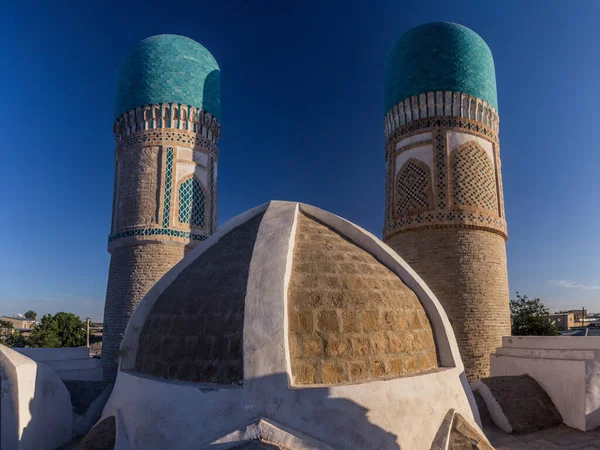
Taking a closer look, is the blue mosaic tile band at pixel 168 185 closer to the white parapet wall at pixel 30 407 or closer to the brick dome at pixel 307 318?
the white parapet wall at pixel 30 407

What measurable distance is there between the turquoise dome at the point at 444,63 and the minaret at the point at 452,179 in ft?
0.08

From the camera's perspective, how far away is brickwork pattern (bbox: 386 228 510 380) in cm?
899

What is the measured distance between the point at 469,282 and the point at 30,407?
8.10 meters

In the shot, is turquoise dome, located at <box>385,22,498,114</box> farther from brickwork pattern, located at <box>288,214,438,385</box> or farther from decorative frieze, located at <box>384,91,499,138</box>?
brickwork pattern, located at <box>288,214,438,385</box>

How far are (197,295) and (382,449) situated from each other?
1.95 m

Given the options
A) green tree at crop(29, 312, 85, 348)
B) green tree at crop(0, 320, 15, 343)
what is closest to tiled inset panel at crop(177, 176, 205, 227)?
green tree at crop(29, 312, 85, 348)

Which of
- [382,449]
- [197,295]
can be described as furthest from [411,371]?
[197,295]

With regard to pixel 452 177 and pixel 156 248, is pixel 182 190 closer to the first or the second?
pixel 156 248

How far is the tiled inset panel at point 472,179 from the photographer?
9.60m

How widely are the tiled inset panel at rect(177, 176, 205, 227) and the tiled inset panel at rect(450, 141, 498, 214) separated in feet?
21.1

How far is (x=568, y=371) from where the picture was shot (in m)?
6.12

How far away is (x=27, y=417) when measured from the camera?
449 centimetres

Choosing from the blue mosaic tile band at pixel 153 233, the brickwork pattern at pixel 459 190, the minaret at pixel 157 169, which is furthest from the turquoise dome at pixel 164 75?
the brickwork pattern at pixel 459 190

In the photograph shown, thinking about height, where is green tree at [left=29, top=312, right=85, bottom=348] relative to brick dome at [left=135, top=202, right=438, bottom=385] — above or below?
below
